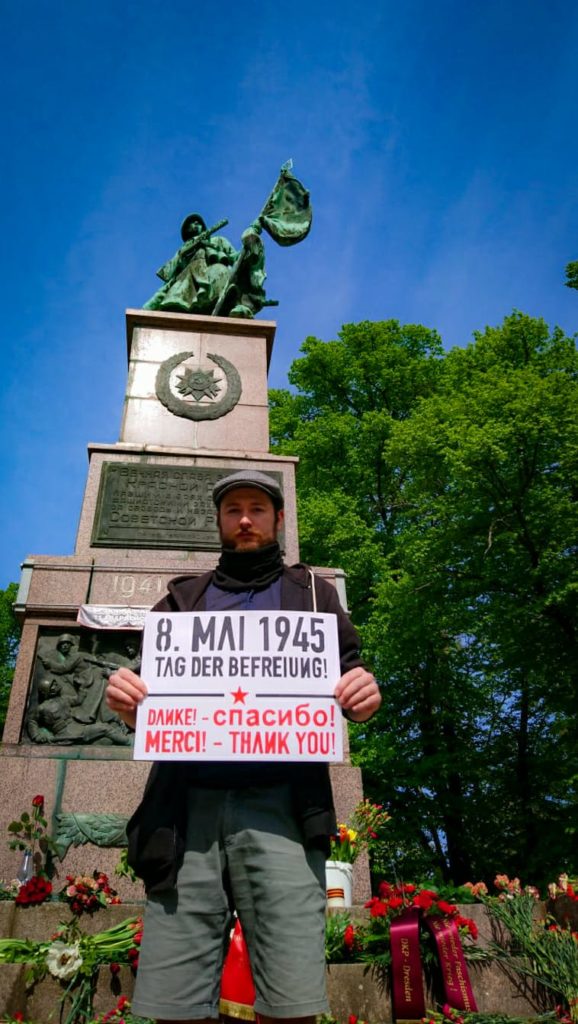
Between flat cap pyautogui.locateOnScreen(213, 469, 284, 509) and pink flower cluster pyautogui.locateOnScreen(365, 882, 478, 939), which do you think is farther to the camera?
Answer: pink flower cluster pyautogui.locateOnScreen(365, 882, 478, 939)

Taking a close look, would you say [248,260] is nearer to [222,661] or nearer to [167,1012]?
[222,661]

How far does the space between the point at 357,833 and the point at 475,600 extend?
10107 mm

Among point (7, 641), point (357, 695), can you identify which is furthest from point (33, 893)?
point (7, 641)

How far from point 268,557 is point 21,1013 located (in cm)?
264

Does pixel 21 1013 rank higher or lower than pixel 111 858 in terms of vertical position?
lower

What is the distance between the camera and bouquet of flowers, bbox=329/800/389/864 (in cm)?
520

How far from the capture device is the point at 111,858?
5344 mm

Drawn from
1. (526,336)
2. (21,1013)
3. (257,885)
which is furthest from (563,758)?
(257,885)

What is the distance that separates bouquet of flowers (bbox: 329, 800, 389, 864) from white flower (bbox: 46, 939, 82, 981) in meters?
2.05

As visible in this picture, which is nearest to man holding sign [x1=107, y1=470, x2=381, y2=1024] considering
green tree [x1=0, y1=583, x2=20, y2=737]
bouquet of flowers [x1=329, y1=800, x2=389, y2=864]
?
bouquet of flowers [x1=329, y1=800, x2=389, y2=864]

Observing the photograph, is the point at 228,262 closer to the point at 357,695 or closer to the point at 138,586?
the point at 138,586

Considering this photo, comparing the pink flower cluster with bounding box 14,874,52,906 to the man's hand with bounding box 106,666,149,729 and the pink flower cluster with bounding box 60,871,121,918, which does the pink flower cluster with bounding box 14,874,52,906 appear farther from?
the man's hand with bounding box 106,666,149,729

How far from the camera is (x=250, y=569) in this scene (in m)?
2.70

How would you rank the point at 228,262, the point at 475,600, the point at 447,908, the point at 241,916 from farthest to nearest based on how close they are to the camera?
the point at 475,600 < the point at 228,262 < the point at 447,908 < the point at 241,916
